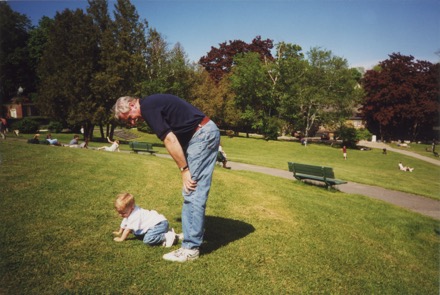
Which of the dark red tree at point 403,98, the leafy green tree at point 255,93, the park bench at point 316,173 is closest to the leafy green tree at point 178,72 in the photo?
the leafy green tree at point 255,93

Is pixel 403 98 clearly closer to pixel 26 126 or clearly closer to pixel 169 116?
pixel 169 116

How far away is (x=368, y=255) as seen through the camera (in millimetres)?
4984

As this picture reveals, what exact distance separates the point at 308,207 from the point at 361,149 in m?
38.8

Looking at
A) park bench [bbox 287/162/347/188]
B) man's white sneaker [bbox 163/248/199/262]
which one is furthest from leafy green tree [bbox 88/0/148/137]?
man's white sneaker [bbox 163/248/199/262]

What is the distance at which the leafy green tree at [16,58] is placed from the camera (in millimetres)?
49094

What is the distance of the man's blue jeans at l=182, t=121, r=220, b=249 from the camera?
3650 mm

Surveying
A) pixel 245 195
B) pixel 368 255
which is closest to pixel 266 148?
pixel 245 195

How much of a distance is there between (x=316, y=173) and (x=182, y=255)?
31.3 ft

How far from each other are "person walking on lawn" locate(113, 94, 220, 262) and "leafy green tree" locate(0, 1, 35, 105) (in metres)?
58.0

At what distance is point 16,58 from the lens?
5059cm

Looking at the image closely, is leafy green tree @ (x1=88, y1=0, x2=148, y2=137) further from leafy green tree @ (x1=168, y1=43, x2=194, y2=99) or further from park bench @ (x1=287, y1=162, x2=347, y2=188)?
park bench @ (x1=287, y1=162, x2=347, y2=188)

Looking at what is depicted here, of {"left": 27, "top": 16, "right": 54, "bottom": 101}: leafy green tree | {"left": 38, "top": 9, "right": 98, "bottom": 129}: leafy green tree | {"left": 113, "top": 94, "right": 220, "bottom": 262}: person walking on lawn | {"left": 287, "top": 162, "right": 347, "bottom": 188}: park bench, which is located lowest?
{"left": 287, "top": 162, "right": 347, "bottom": 188}: park bench

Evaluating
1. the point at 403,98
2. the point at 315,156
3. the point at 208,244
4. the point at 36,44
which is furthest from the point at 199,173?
the point at 36,44

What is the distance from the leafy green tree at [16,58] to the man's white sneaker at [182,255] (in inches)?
2300
